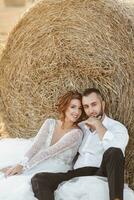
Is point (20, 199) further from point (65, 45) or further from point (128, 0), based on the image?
point (128, 0)

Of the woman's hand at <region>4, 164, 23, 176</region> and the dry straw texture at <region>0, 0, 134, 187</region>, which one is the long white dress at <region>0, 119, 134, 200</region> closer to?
the woman's hand at <region>4, 164, 23, 176</region>

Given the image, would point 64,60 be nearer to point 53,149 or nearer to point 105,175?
point 53,149

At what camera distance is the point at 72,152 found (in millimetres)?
4109

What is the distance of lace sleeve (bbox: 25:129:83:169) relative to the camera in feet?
13.4

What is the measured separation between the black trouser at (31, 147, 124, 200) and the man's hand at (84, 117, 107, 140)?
194 mm

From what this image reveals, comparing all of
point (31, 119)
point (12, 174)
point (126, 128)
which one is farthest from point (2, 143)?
point (126, 128)

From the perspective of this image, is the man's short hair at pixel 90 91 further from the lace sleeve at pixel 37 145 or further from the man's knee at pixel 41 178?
the man's knee at pixel 41 178

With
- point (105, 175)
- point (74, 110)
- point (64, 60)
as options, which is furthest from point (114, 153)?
point (64, 60)

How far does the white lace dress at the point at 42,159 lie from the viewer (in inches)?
149

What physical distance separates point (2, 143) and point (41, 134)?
0.46 meters

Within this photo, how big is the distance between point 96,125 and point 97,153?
0.17m

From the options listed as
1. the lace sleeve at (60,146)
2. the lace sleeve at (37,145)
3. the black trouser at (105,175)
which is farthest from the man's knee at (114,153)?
the lace sleeve at (37,145)

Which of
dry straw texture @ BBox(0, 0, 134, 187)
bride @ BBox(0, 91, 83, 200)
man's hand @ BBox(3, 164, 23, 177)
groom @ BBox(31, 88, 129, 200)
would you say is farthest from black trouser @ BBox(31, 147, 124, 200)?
dry straw texture @ BBox(0, 0, 134, 187)

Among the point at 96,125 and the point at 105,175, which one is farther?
the point at 96,125
